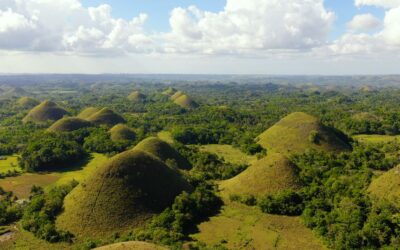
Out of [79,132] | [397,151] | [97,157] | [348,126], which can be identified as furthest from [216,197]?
[348,126]

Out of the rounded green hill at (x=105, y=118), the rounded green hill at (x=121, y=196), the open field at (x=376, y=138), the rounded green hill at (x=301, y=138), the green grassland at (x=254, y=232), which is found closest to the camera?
the green grassland at (x=254, y=232)

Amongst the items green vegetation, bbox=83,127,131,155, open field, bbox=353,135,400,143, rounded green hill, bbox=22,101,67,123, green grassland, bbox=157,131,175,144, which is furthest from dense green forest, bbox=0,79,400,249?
rounded green hill, bbox=22,101,67,123

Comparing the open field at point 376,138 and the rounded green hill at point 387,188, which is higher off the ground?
the rounded green hill at point 387,188

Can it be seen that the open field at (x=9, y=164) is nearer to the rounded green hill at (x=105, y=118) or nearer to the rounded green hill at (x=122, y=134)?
the rounded green hill at (x=122, y=134)

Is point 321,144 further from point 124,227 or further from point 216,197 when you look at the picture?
point 124,227

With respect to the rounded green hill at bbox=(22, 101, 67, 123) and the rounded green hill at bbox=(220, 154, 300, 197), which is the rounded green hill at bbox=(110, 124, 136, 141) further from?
the rounded green hill at bbox=(22, 101, 67, 123)

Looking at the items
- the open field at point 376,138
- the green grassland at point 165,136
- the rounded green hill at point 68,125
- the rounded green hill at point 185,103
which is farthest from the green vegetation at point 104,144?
the rounded green hill at point 185,103
